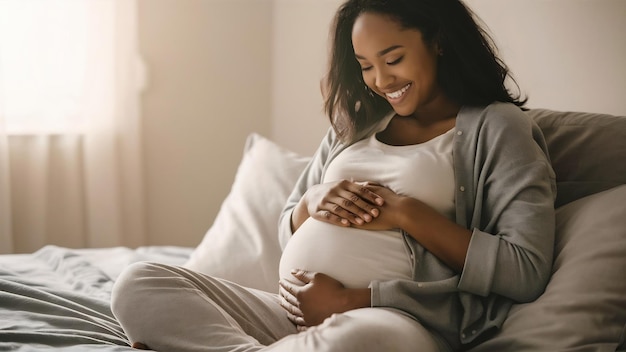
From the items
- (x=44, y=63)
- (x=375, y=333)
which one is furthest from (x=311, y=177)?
(x=44, y=63)

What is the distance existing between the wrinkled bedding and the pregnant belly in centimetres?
36

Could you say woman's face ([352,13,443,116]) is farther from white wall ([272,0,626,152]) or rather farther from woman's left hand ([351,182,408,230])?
white wall ([272,0,626,152])

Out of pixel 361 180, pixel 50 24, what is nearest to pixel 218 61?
pixel 50 24

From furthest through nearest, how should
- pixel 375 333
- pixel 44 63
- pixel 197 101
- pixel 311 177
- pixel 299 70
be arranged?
1. pixel 197 101
2. pixel 299 70
3. pixel 44 63
4. pixel 311 177
5. pixel 375 333

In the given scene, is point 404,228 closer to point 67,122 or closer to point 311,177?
point 311,177

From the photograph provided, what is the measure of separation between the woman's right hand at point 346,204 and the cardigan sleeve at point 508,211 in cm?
17

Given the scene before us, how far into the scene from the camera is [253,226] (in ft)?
6.05

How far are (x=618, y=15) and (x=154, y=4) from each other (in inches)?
71.4

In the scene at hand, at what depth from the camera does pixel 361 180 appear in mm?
1451

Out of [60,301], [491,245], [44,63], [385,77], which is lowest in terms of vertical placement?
[60,301]

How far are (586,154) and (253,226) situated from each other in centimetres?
83

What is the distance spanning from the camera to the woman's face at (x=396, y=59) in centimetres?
Answer: 141

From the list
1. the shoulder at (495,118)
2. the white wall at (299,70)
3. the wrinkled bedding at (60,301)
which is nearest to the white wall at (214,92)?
the white wall at (299,70)

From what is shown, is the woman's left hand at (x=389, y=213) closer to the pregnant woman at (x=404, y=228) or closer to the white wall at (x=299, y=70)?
the pregnant woman at (x=404, y=228)
